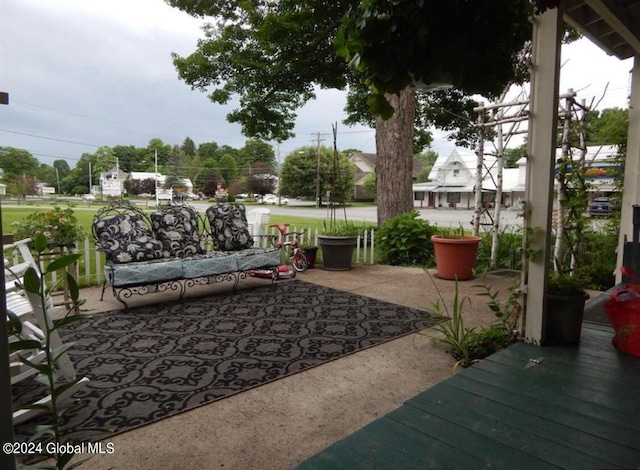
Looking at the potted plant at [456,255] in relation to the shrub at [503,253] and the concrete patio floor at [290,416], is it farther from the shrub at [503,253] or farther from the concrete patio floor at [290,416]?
the concrete patio floor at [290,416]

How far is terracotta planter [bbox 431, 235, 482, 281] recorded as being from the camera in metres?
5.09

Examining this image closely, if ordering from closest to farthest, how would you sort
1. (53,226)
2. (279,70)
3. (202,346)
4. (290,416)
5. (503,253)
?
(290,416), (202,346), (53,226), (503,253), (279,70)

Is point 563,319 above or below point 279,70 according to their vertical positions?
below

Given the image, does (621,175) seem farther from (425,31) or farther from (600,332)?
(425,31)

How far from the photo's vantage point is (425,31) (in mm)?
999

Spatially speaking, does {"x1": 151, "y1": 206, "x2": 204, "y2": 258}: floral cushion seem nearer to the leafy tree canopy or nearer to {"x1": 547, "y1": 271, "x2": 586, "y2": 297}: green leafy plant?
{"x1": 547, "y1": 271, "x2": 586, "y2": 297}: green leafy plant

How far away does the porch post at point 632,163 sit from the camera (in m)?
3.70

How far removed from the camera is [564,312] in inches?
99.8

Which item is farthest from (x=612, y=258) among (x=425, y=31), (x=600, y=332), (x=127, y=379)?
(x=127, y=379)

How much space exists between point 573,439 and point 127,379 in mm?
2361

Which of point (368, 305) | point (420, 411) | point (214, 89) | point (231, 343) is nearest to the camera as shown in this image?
point (420, 411)

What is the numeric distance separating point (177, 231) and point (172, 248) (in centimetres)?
23

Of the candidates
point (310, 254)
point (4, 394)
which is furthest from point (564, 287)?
point (310, 254)

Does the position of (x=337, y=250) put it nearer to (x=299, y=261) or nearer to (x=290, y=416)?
(x=299, y=261)
